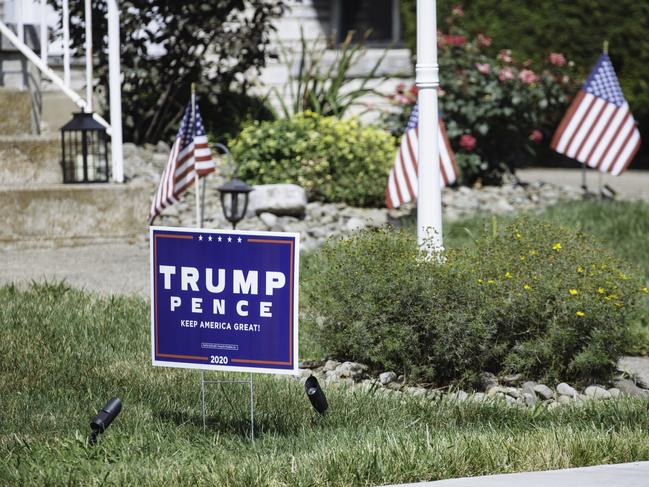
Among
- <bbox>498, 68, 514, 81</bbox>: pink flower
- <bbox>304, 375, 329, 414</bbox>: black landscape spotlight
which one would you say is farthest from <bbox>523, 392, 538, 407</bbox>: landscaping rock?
<bbox>498, 68, 514, 81</bbox>: pink flower

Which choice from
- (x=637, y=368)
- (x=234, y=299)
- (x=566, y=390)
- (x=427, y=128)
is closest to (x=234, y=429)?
(x=234, y=299)

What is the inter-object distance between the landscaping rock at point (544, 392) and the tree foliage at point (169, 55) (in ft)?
26.2

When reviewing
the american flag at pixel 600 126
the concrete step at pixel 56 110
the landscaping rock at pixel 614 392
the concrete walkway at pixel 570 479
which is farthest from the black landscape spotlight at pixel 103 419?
the concrete step at pixel 56 110

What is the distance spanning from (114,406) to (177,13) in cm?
920

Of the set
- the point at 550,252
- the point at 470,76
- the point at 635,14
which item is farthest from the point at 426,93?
the point at 635,14

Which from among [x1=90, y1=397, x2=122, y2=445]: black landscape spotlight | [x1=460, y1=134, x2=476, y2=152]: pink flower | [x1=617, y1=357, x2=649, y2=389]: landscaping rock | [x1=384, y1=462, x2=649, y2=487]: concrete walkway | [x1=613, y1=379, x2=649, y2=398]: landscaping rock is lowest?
[x1=617, y1=357, x2=649, y2=389]: landscaping rock

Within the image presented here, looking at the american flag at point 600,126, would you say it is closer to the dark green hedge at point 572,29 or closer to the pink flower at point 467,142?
the pink flower at point 467,142

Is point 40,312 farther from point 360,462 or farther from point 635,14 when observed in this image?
point 635,14

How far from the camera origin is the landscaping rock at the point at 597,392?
607 centimetres

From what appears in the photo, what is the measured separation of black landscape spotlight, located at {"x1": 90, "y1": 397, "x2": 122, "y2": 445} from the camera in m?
4.58

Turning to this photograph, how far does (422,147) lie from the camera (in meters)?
6.96

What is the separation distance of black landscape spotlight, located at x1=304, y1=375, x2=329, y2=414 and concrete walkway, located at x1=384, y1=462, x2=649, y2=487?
768mm

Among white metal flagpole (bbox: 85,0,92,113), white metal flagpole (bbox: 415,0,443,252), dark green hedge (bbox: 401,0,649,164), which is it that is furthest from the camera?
dark green hedge (bbox: 401,0,649,164)

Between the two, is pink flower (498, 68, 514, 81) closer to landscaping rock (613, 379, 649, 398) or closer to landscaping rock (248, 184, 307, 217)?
landscaping rock (248, 184, 307, 217)
